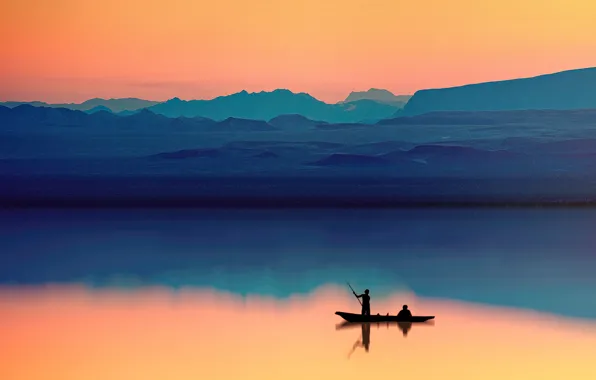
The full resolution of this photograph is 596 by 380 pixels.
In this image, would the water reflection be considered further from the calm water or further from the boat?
the boat

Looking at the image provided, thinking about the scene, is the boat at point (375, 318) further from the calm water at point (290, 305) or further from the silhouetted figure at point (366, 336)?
the calm water at point (290, 305)

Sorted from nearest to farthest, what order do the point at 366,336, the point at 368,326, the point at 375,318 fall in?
the point at 366,336, the point at 368,326, the point at 375,318

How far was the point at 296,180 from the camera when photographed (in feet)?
493

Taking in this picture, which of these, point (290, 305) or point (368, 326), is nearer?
point (368, 326)

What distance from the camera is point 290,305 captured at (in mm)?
24531

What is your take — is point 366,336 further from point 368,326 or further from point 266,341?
point 266,341

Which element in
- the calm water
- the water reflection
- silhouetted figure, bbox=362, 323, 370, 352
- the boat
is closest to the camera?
the water reflection

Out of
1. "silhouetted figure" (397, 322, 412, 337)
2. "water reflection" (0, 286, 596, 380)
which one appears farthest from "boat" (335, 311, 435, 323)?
"water reflection" (0, 286, 596, 380)

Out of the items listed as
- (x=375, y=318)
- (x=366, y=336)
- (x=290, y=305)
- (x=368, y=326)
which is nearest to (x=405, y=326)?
(x=375, y=318)

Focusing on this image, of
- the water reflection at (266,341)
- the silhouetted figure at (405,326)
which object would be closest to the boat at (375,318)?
the silhouetted figure at (405,326)

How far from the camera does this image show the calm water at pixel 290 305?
1758cm

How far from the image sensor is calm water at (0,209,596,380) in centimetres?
1758

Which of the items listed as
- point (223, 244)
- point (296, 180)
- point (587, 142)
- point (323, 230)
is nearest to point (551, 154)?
point (587, 142)

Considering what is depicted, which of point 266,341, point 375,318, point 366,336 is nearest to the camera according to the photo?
point 266,341
